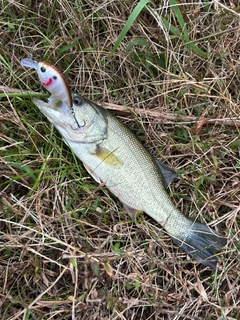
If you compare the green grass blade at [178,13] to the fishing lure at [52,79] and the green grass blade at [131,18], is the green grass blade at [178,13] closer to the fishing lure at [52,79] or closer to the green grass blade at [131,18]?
the green grass blade at [131,18]

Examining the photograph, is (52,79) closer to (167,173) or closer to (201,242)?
(167,173)

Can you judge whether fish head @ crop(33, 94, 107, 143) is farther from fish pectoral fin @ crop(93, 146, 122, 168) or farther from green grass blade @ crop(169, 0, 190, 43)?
green grass blade @ crop(169, 0, 190, 43)

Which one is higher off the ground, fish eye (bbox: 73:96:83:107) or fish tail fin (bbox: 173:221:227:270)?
fish eye (bbox: 73:96:83:107)

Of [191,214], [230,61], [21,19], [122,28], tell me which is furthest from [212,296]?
[21,19]

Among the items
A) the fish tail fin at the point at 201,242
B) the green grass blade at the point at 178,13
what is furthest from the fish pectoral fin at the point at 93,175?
the green grass blade at the point at 178,13

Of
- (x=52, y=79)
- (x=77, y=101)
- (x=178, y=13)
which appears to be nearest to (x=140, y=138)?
(x=77, y=101)

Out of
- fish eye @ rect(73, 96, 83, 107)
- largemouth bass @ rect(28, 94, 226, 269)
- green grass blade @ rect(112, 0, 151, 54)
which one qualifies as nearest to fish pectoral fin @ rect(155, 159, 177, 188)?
largemouth bass @ rect(28, 94, 226, 269)
